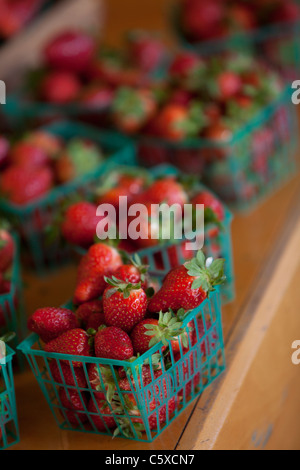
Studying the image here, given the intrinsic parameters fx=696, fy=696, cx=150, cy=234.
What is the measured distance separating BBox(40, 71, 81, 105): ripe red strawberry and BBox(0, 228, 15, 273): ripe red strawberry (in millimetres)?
667

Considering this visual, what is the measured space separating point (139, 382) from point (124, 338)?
0.06 m

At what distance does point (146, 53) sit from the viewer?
206 centimetres

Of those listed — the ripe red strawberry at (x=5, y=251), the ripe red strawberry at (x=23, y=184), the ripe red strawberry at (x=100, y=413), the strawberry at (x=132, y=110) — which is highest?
the strawberry at (x=132, y=110)

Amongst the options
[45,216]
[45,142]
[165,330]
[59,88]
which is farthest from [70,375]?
[59,88]

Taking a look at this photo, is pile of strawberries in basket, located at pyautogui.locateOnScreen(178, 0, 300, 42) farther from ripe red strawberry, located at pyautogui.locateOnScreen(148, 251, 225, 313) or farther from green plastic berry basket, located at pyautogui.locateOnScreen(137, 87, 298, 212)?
ripe red strawberry, located at pyautogui.locateOnScreen(148, 251, 225, 313)

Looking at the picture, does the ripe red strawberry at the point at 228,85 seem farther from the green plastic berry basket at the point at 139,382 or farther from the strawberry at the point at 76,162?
the green plastic berry basket at the point at 139,382

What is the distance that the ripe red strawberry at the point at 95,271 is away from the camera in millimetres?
1094

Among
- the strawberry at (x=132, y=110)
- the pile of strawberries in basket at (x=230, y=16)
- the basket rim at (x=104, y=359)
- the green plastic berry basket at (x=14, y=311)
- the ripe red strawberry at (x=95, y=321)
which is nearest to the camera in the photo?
the basket rim at (x=104, y=359)

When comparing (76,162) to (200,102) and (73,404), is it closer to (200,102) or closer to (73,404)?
(200,102)

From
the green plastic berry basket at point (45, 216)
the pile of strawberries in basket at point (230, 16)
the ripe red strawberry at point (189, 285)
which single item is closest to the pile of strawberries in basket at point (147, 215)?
the green plastic berry basket at point (45, 216)

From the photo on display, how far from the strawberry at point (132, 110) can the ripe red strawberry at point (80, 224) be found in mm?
457

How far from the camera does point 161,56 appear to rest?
6.86 feet

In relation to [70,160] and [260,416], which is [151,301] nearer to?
[260,416]
